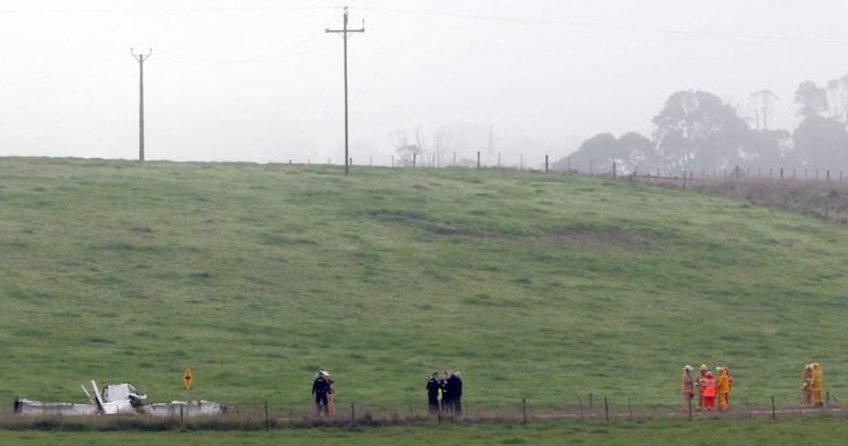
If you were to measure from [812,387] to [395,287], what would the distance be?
24184 millimetres

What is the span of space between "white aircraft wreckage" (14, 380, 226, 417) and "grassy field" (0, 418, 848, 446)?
2059 millimetres

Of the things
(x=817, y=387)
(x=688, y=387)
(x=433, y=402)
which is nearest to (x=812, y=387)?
(x=817, y=387)

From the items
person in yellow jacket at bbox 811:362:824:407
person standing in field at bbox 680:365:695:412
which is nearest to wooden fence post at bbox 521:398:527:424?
person standing in field at bbox 680:365:695:412

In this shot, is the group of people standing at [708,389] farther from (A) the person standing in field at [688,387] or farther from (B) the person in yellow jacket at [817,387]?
(B) the person in yellow jacket at [817,387]

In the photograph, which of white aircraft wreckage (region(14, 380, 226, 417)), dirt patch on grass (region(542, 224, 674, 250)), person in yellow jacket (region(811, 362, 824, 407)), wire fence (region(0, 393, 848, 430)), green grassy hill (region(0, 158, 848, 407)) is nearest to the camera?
wire fence (region(0, 393, 848, 430))

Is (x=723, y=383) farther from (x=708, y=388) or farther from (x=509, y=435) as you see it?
(x=509, y=435)

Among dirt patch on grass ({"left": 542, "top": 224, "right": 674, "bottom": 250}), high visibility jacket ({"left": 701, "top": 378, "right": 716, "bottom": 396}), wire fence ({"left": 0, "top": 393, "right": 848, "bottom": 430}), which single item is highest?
dirt patch on grass ({"left": 542, "top": 224, "right": 674, "bottom": 250})

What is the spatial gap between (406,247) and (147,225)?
12.3 meters

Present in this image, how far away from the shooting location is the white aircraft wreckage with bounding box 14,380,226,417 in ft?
137

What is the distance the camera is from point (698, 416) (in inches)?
1745

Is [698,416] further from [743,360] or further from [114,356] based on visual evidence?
[114,356]

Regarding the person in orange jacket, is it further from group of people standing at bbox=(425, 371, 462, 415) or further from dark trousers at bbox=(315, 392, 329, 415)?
dark trousers at bbox=(315, 392, 329, 415)

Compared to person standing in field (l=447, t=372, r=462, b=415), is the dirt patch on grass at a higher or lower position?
higher

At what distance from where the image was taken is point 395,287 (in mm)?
67750
